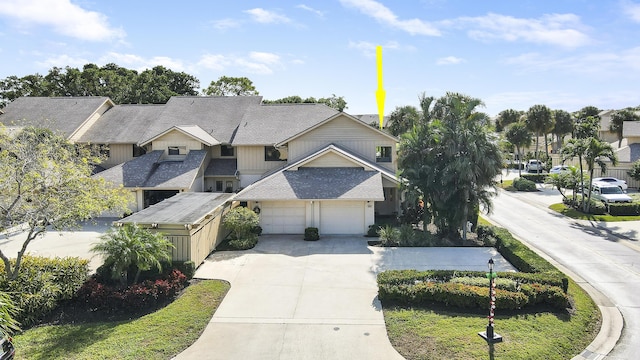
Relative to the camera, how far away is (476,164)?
70.3ft

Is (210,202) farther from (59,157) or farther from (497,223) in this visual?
(497,223)

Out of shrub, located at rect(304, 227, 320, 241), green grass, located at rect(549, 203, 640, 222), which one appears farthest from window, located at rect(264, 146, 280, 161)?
green grass, located at rect(549, 203, 640, 222)

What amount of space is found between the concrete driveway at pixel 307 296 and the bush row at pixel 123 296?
2.38 m

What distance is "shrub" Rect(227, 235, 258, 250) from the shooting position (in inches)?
859

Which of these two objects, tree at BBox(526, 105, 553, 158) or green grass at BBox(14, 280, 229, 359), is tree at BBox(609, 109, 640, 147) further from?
green grass at BBox(14, 280, 229, 359)

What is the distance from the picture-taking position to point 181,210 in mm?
20859

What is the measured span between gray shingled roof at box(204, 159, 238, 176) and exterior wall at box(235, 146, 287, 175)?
3.27 feet

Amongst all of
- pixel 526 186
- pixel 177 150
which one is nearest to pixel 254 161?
pixel 177 150

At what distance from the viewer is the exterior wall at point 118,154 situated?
34.5 metres

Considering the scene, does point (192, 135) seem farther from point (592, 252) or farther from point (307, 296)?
point (592, 252)

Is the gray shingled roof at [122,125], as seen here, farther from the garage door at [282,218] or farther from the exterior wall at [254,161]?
the garage door at [282,218]

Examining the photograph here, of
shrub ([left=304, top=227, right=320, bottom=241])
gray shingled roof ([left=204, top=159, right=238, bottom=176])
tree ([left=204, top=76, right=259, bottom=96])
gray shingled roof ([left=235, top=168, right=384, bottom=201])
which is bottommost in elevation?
shrub ([left=304, top=227, right=320, bottom=241])

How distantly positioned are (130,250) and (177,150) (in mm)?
18465

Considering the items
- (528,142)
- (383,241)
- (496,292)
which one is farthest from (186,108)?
(528,142)
